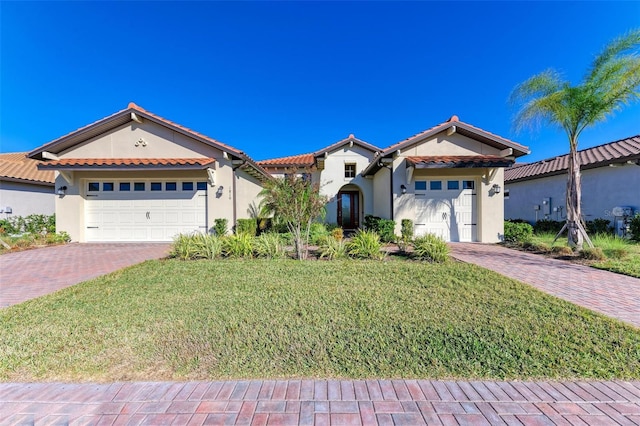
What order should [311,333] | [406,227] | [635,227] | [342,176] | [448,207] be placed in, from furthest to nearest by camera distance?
[342,176]
[448,207]
[406,227]
[635,227]
[311,333]

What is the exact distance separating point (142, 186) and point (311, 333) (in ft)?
38.3

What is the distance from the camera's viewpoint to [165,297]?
15.5 ft

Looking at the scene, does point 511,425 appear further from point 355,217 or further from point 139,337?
point 355,217

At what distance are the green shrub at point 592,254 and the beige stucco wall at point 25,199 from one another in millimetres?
24167

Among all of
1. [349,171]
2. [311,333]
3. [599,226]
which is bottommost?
[311,333]

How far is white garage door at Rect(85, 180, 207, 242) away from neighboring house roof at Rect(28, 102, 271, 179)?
1.86m

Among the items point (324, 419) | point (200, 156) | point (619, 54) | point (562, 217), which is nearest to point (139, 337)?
point (324, 419)

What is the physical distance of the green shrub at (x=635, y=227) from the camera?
34.2 feet

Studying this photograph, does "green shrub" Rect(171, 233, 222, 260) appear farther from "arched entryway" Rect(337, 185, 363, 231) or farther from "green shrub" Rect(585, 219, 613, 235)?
"green shrub" Rect(585, 219, 613, 235)

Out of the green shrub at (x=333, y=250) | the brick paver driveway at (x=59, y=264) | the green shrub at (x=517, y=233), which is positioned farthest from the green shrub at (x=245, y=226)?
the green shrub at (x=517, y=233)

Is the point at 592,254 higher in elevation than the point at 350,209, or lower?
lower

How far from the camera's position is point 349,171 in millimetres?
17828

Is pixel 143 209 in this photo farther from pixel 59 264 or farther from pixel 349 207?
pixel 349 207

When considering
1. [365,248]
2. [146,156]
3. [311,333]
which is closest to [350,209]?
[365,248]
